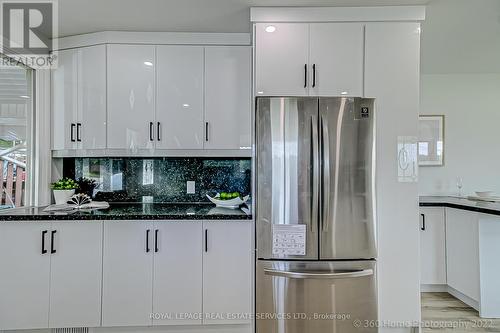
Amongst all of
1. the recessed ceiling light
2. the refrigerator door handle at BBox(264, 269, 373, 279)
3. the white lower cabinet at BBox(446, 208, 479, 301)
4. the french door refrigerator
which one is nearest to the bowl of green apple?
the french door refrigerator

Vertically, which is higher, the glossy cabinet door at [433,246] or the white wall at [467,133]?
the white wall at [467,133]

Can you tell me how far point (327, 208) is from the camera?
2047mm

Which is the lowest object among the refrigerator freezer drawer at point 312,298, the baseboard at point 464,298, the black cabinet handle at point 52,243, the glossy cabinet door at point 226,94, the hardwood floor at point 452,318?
the hardwood floor at point 452,318

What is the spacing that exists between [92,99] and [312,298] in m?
2.44

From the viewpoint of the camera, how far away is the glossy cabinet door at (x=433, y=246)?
3.24 metres

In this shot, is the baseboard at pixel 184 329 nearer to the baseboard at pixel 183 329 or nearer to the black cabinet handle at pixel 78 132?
the baseboard at pixel 183 329

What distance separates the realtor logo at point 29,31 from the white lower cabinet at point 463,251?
3960 mm

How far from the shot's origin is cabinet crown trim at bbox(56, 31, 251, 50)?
8.73 ft

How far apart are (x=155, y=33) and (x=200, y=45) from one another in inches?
15.9

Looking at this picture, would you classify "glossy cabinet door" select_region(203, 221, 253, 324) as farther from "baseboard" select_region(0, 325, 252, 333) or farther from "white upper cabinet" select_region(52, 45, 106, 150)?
"white upper cabinet" select_region(52, 45, 106, 150)

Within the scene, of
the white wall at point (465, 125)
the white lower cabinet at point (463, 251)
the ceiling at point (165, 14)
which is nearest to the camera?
the ceiling at point (165, 14)

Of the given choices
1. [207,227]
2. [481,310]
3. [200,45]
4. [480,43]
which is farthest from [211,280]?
[480,43]

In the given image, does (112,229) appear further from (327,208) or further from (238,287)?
(327,208)

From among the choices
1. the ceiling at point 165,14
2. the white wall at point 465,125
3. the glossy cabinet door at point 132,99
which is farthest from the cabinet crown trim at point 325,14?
the white wall at point 465,125
